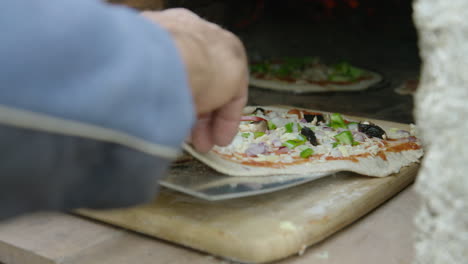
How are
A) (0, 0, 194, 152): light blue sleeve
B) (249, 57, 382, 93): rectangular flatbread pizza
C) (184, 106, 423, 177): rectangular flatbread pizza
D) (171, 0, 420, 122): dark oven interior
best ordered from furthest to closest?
(171, 0, 420, 122): dark oven interior
(249, 57, 382, 93): rectangular flatbread pizza
(184, 106, 423, 177): rectangular flatbread pizza
(0, 0, 194, 152): light blue sleeve

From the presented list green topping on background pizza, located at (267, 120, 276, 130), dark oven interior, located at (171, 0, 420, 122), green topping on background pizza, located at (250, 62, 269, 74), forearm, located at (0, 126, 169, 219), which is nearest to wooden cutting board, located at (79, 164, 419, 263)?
green topping on background pizza, located at (267, 120, 276, 130)

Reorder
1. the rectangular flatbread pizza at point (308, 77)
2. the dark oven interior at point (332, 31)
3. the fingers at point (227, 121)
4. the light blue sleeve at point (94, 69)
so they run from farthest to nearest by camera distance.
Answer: the dark oven interior at point (332, 31) < the rectangular flatbread pizza at point (308, 77) < the fingers at point (227, 121) < the light blue sleeve at point (94, 69)

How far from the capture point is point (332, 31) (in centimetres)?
399

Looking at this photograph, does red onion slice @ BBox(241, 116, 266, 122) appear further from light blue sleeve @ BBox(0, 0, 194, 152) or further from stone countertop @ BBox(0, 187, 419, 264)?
light blue sleeve @ BBox(0, 0, 194, 152)

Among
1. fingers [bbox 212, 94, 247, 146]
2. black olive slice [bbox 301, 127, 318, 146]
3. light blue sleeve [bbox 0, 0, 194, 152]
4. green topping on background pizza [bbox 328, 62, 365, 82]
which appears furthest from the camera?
green topping on background pizza [bbox 328, 62, 365, 82]

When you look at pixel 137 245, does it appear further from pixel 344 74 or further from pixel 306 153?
pixel 344 74

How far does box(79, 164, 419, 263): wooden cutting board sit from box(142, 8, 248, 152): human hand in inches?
6.7

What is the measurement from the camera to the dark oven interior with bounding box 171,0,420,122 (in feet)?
9.82

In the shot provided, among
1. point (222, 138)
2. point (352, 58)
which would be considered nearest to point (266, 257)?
point (222, 138)

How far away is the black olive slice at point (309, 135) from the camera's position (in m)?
1.22

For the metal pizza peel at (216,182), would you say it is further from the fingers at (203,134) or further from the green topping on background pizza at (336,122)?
the green topping on background pizza at (336,122)

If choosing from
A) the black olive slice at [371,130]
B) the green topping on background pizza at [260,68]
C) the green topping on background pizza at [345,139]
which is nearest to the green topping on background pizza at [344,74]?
the green topping on background pizza at [260,68]

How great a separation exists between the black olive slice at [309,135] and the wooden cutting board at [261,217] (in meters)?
0.13

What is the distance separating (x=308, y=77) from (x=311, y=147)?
158 cm
